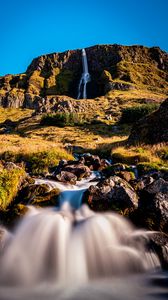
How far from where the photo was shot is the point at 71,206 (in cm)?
1120

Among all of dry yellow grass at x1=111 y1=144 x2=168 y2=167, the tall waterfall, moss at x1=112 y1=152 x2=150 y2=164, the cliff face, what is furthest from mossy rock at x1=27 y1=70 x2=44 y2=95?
moss at x1=112 y1=152 x2=150 y2=164

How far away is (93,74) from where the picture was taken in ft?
472

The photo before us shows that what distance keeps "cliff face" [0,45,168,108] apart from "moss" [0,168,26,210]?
96383 millimetres

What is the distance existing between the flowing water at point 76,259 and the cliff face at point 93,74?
99.9 m

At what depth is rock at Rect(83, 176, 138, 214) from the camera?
10484 mm

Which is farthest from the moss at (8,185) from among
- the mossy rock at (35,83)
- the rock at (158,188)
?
the mossy rock at (35,83)

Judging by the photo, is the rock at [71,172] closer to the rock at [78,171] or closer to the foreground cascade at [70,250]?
the rock at [78,171]

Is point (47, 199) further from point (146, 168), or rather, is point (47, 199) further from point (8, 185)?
point (146, 168)

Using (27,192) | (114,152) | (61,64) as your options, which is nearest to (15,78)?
(61,64)

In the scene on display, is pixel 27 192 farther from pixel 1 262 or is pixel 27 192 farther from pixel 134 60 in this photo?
pixel 134 60

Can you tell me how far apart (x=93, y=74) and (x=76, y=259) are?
141868 millimetres

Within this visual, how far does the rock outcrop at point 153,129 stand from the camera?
25.4 metres

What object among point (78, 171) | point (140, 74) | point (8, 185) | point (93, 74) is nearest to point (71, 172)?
point (78, 171)

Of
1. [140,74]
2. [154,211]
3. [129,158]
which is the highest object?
[140,74]
